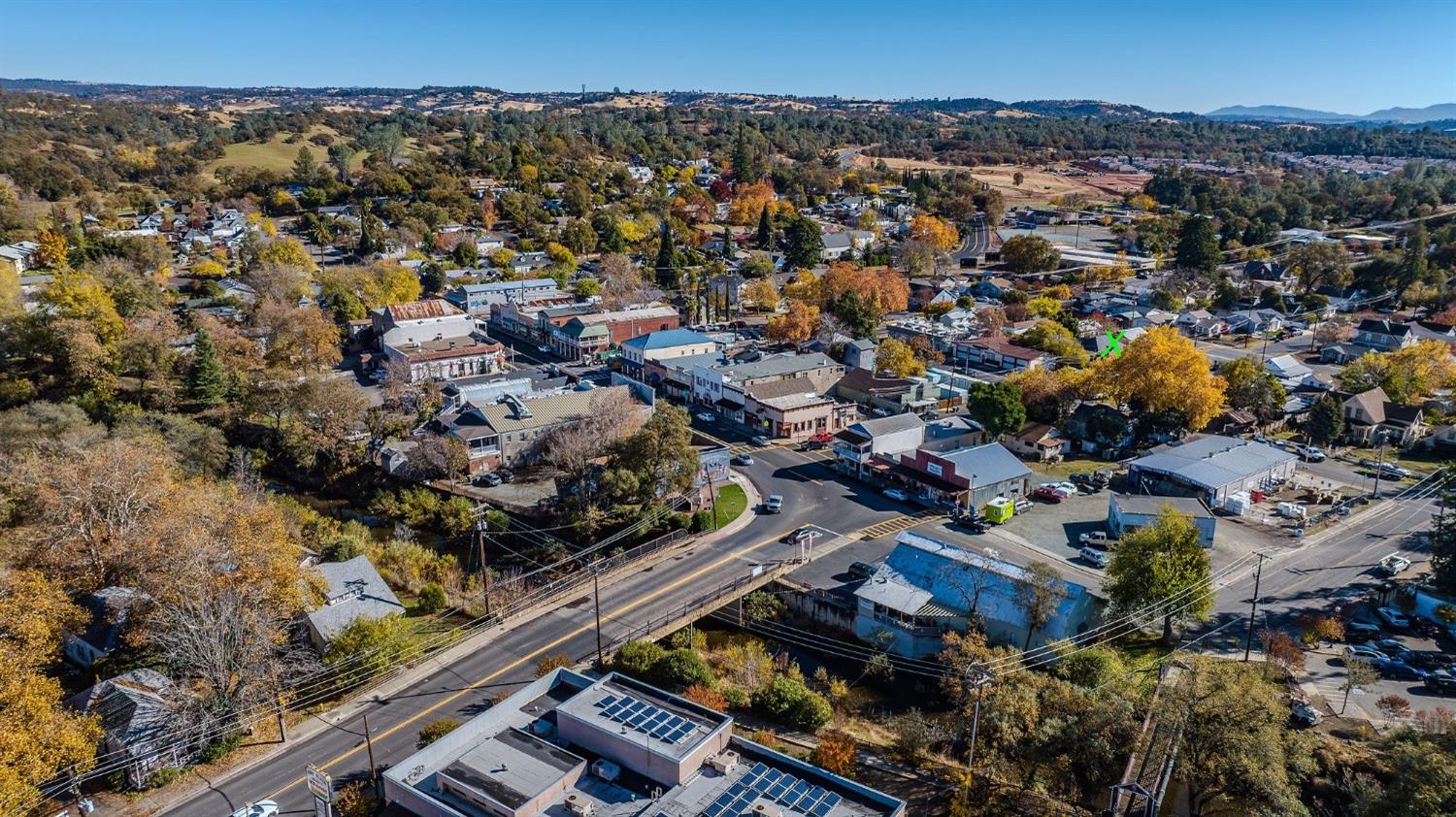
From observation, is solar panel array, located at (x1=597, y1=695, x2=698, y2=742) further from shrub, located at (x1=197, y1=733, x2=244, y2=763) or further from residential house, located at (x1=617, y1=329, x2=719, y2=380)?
residential house, located at (x1=617, y1=329, x2=719, y2=380)

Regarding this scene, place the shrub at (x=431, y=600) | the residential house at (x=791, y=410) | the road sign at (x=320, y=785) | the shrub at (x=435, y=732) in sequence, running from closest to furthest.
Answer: the road sign at (x=320, y=785), the shrub at (x=435, y=732), the shrub at (x=431, y=600), the residential house at (x=791, y=410)

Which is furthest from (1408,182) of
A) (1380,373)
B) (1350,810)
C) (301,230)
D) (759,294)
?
(301,230)

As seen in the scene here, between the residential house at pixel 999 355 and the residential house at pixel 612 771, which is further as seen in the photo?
the residential house at pixel 999 355

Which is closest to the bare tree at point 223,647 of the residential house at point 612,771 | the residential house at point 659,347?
the residential house at point 612,771

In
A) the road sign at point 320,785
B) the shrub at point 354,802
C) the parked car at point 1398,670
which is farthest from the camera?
the parked car at point 1398,670

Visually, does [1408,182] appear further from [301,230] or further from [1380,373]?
[301,230]

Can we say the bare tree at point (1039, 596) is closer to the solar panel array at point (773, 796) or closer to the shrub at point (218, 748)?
the solar panel array at point (773, 796)

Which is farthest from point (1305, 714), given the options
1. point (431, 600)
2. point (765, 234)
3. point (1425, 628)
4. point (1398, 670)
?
point (765, 234)
